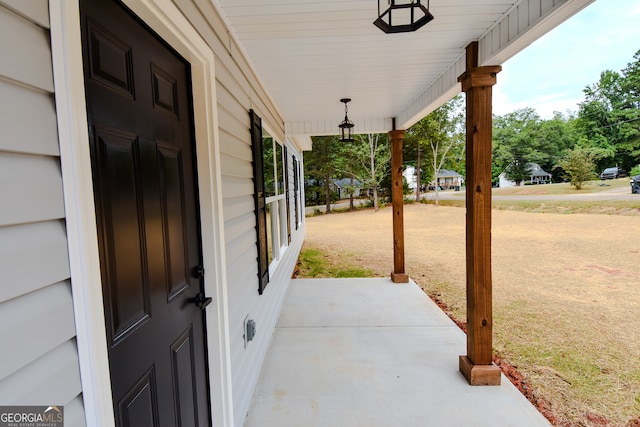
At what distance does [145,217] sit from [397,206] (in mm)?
4282

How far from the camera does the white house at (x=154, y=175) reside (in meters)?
0.61

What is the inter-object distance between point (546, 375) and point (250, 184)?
2.98 meters

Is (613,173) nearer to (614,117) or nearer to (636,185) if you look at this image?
(614,117)

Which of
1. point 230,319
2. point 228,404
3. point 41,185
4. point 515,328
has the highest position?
point 41,185

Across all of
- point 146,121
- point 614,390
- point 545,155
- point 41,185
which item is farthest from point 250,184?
point 545,155

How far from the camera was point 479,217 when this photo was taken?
237 centimetres

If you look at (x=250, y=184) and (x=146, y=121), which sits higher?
(x=146, y=121)

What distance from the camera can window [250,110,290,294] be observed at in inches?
108

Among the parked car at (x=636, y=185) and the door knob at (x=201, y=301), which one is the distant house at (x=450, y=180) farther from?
the door knob at (x=201, y=301)

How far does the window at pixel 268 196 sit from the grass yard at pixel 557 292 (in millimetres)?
1945

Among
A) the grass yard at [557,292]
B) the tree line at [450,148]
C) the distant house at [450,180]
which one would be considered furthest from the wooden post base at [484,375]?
the distant house at [450,180]

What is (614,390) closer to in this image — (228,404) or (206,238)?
(228,404)

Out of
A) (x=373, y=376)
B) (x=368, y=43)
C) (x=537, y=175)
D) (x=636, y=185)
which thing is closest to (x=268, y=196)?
(x=368, y=43)

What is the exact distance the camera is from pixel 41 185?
637mm
